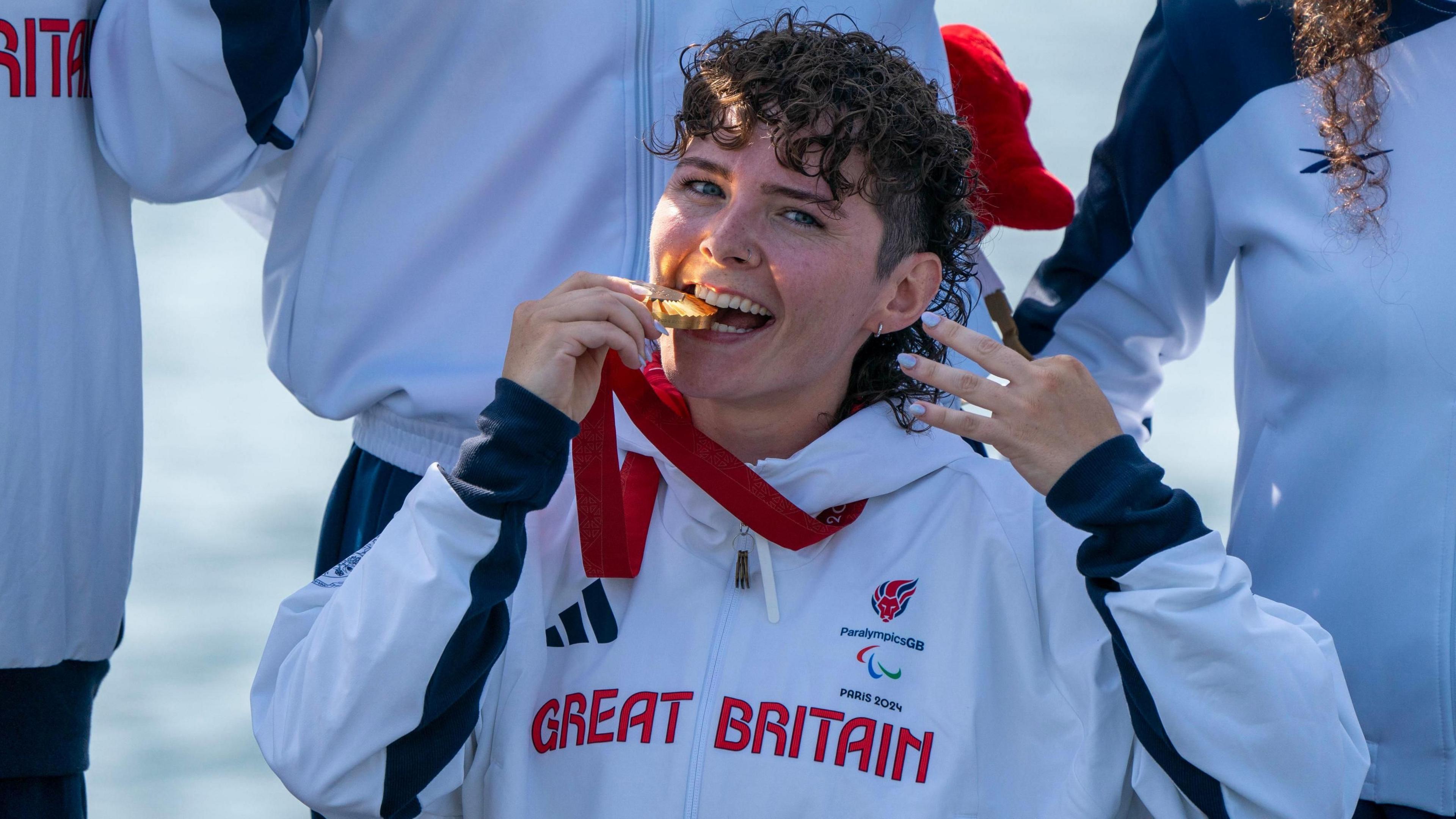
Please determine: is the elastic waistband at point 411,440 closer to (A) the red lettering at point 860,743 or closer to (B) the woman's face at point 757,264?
(B) the woman's face at point 757,264

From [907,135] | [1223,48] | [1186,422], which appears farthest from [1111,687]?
[1186,422]

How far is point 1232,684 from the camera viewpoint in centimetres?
203

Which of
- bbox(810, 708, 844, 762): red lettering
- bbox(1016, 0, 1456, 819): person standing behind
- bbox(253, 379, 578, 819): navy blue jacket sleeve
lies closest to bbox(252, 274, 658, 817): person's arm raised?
bbox(253, 379, 578, 819): navy blue jacket sleeve

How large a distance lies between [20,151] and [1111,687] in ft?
5.88

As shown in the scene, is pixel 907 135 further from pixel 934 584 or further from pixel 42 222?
pixel 42 222

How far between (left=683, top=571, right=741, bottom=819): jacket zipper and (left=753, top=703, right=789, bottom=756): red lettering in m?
0.06

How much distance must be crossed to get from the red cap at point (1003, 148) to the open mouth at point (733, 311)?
3.06ft

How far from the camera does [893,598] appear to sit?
227cm

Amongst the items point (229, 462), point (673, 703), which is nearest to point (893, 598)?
point (673, 703)

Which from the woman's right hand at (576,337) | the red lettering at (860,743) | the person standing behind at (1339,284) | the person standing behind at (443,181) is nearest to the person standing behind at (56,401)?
the person standing behind at (443,181)

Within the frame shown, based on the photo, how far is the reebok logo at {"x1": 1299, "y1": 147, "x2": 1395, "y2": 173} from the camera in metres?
2.62

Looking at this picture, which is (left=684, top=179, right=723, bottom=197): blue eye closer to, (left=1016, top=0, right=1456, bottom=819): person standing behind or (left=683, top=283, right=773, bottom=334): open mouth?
(left=683, top=283, right=773, bottom=334): open mouth

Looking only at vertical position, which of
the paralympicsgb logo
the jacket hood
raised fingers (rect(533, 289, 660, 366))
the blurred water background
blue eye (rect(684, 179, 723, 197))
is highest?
blue eye (rect(684, 179, 723, 197))

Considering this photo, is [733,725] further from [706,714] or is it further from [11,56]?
[11,56]
